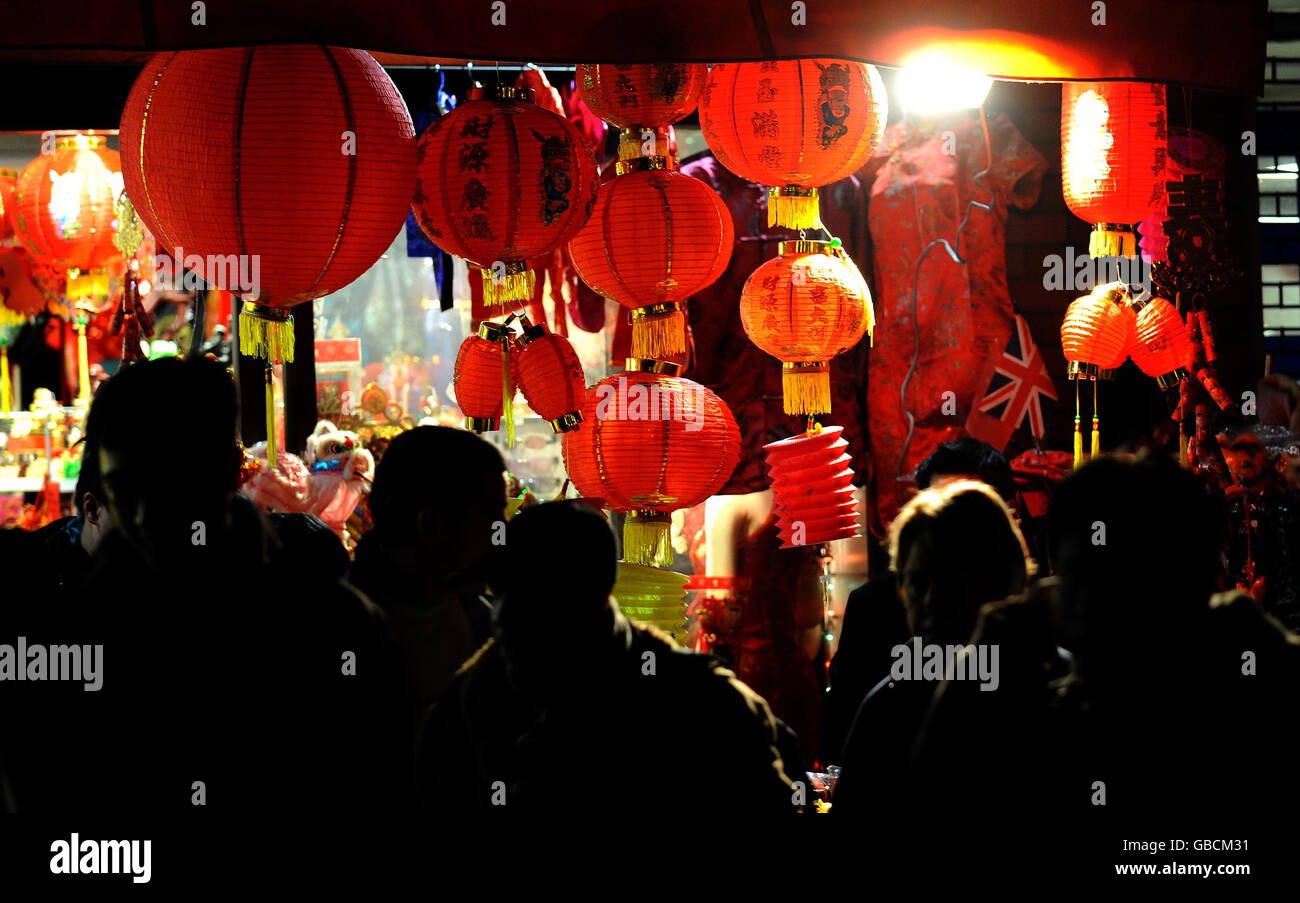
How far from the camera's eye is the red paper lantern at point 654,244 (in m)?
3.79

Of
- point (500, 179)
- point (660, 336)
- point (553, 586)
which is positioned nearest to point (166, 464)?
point (553, 586)

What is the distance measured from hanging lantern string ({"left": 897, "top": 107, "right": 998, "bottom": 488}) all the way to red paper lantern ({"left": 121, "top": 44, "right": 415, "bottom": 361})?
3.05 meters

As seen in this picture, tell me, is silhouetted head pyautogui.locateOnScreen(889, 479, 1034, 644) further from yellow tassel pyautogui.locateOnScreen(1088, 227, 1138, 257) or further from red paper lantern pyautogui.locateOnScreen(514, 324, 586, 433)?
yellow tassel pyautogui.locateOnScreen(1088, 227, 1138, 257)

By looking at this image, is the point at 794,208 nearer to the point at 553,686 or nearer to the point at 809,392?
the point at 809,392

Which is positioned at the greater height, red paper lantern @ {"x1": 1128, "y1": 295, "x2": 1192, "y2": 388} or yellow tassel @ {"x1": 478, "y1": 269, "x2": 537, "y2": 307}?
yellow tassel @ {"x1": 478, "y1": 269, "x2": 537, "y2": 307}

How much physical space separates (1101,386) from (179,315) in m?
4.60

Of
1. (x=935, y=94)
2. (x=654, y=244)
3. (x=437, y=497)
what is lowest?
(x=437, y=497)

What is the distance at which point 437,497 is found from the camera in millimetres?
2562

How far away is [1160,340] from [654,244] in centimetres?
215

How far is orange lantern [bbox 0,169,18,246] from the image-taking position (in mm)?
5592

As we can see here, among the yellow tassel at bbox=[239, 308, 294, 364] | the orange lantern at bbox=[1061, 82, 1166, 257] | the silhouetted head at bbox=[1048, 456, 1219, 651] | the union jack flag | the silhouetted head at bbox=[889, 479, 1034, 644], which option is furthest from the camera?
the union jack flag

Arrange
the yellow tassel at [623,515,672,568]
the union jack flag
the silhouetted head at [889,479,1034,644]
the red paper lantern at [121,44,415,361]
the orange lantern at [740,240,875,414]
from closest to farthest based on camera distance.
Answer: the silhouetted head at [889,479,1034,644]
the red paper lantern at [121,44,415,361]
the yellow tassel at [623,515,672,568]
the orange lantern at [740,240,875,414]
the union jack flag

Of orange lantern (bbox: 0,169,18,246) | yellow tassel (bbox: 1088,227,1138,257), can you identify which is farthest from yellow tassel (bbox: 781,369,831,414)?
orange lantern (bbox: 0,169,18,246)

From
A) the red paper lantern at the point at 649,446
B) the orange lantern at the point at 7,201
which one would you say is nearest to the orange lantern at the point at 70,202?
the orange lantern at the point at 7,201
